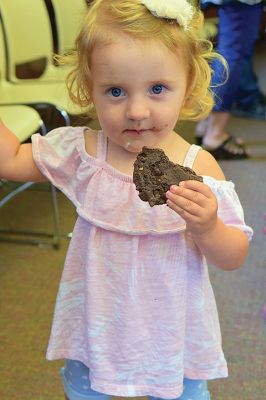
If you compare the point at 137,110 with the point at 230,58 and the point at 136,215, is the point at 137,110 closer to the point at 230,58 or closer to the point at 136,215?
the point at 136,215

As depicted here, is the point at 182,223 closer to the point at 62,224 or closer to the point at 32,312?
the point at 32,312

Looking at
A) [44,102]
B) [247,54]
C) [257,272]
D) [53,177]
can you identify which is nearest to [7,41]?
[44,102]

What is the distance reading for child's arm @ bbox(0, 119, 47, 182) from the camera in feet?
2.86

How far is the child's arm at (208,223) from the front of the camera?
674 millimetres

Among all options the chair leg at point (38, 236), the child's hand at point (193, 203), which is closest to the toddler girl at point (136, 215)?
the child's hand at point (193, 203)

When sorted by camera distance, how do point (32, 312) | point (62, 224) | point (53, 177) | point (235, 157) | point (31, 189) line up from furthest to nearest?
point (235, 157), point (31, 189), point (62, 224), point (32, 312), point (53, 177)

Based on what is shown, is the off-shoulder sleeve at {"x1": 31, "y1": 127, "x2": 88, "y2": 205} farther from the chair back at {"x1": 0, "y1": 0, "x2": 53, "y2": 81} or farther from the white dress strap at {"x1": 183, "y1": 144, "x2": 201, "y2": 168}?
the chair back at {"x1": 0, "y1": 0, "x2": 53, "y2": 81}

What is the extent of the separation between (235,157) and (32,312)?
1.50m

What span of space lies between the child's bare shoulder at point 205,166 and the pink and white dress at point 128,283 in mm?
13

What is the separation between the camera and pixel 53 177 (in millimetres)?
889

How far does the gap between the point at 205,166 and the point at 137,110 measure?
0.17 meters

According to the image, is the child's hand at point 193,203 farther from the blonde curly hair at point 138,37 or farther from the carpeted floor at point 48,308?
the carpeted floor at point 48,308

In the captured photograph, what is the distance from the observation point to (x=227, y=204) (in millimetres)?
804

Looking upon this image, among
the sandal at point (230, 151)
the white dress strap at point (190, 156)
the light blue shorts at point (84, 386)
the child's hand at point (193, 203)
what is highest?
the child's hand at point (193, 203)
